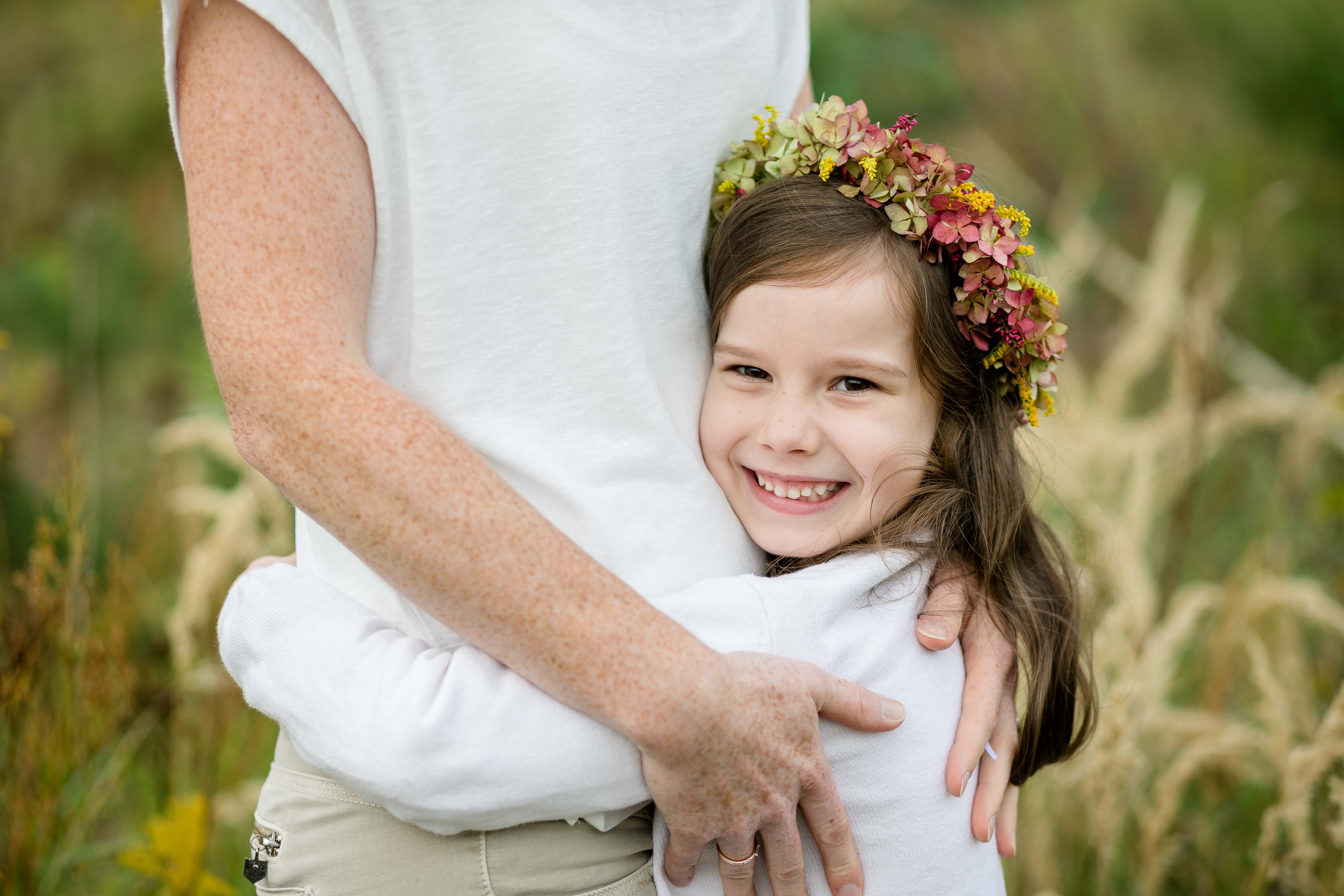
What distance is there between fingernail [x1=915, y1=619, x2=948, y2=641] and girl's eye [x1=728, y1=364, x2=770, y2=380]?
0.45 meters

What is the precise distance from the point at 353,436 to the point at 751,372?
716 mm

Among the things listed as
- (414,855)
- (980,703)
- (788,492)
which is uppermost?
(788,492)

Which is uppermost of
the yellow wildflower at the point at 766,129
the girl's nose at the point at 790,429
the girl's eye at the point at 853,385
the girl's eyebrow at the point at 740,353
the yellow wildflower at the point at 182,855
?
the yellow wildflower at the point at 766,129

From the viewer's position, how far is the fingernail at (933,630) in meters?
1.59

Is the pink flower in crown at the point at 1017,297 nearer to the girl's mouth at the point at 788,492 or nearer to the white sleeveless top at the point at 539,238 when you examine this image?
the girl's mouth at the point at 788,492

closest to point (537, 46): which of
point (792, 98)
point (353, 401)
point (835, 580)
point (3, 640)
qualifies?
point (353, 401)

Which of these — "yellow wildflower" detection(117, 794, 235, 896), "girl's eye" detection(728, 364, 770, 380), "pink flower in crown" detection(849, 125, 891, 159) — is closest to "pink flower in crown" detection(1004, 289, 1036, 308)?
"pink flower in crown" detection(849, 125, 891, 159)

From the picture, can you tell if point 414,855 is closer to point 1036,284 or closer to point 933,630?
point 933,630

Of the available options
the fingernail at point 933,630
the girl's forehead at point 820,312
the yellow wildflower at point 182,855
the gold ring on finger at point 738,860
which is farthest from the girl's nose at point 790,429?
the yellow wildflower at point 182,855

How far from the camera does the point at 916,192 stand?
171 centimetres

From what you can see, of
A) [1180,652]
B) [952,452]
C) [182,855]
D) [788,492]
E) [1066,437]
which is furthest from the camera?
[1066,437]

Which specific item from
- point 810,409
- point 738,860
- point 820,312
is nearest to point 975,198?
point 820,312

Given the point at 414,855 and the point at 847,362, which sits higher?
the point at 847,362

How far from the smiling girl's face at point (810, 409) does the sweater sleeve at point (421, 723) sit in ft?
1.27
